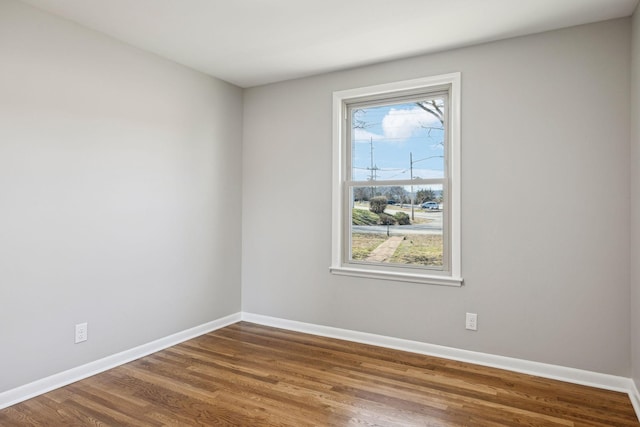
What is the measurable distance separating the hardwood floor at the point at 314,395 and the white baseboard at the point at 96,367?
0.20 feet

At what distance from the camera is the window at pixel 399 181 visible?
10.5 ft

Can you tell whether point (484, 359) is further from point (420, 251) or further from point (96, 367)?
point (96, 367)

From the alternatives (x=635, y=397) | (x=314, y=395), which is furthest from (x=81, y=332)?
(x=635, y=397)

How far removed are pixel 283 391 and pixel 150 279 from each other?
56.7 inches

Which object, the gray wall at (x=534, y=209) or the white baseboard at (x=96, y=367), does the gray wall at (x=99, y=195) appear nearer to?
the white baseboard at (x=96, y=367)

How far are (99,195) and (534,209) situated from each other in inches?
121

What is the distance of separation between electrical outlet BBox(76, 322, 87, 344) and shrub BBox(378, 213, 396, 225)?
2390 mm

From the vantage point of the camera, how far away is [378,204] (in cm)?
355

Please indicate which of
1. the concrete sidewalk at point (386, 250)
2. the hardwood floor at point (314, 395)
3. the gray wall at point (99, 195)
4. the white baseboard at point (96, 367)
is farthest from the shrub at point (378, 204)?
the white baseboard at point (96, 367)

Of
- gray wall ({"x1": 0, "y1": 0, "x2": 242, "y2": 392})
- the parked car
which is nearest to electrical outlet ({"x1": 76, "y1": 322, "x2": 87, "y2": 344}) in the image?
gray wall ({"x1": 0, "y1": 0, "x2": 242, "y2": 392})

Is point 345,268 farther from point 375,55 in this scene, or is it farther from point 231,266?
point 375,55

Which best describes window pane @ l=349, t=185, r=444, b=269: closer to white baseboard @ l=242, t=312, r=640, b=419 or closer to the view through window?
the view through window

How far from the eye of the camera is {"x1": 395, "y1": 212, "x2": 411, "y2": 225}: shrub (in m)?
3.42

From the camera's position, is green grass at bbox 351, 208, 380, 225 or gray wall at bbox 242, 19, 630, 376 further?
green grass at bbox 351, 208, 380, 225
